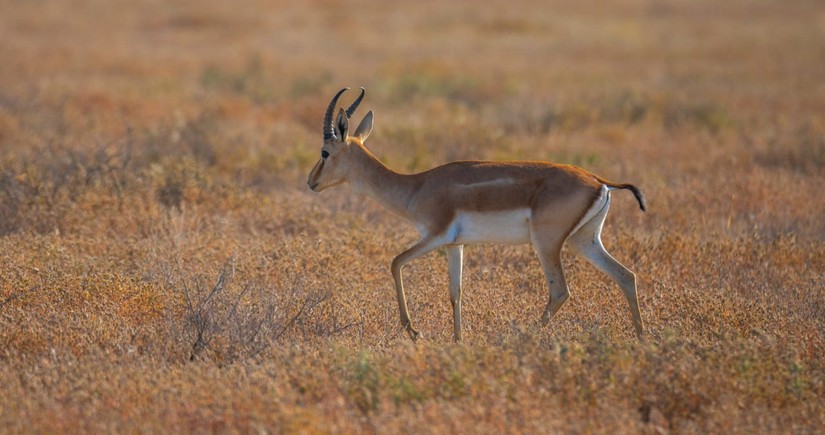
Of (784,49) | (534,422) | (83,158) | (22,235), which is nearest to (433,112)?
(83,158)

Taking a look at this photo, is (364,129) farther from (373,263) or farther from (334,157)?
(373,263)

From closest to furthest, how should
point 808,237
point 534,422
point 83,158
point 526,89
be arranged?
point 534,422 < point 808,237 < point 83,158 < point 526,89

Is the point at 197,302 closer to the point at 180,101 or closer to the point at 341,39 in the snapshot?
the point at 180,101

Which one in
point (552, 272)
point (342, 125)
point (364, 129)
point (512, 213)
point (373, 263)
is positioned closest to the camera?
point (512, 213)

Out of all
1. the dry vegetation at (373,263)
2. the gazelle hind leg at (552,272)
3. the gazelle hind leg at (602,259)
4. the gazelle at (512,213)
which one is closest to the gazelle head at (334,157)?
the gazelle at (512,213)

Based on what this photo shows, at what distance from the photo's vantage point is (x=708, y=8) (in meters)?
42.1

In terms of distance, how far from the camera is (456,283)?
7.20 meters

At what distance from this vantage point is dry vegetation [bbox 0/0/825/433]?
5473 mm

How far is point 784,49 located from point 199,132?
19.8 meters

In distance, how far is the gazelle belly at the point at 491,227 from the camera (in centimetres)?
691

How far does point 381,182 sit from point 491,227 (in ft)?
3.27

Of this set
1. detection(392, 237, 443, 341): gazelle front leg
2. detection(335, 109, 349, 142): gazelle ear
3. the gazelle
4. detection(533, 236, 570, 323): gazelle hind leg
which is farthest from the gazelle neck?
detection(533, 236, 570, 323): gazelle hind leg

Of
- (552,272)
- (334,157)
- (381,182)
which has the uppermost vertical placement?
(334,157)

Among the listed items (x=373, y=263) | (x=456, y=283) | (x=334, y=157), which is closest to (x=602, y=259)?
(x=456, y=283)
